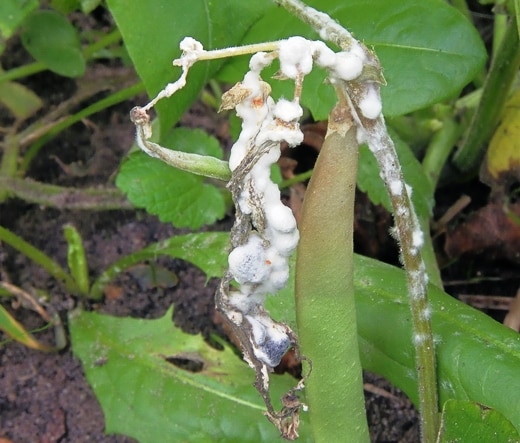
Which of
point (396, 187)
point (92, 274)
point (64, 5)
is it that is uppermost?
point (396, 187)

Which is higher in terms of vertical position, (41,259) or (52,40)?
(52,40)

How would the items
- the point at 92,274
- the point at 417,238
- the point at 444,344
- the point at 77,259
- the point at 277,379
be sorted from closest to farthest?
the point at 417,238 → the point at 444,344 → the point at 277,379 → the point at 77,259 → the point at 92,274

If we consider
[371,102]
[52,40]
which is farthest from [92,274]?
[371,102]

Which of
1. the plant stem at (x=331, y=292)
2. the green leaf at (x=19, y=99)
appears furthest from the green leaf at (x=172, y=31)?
the green leaf at (x=19, y=99)

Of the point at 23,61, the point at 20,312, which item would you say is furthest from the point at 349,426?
the point at 23,61

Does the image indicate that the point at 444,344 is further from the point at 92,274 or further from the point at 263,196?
the point at 92,274

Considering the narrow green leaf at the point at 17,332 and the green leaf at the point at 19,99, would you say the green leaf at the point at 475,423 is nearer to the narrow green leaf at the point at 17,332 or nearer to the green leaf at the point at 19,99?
the narrow green leaf at the point at 17,332
